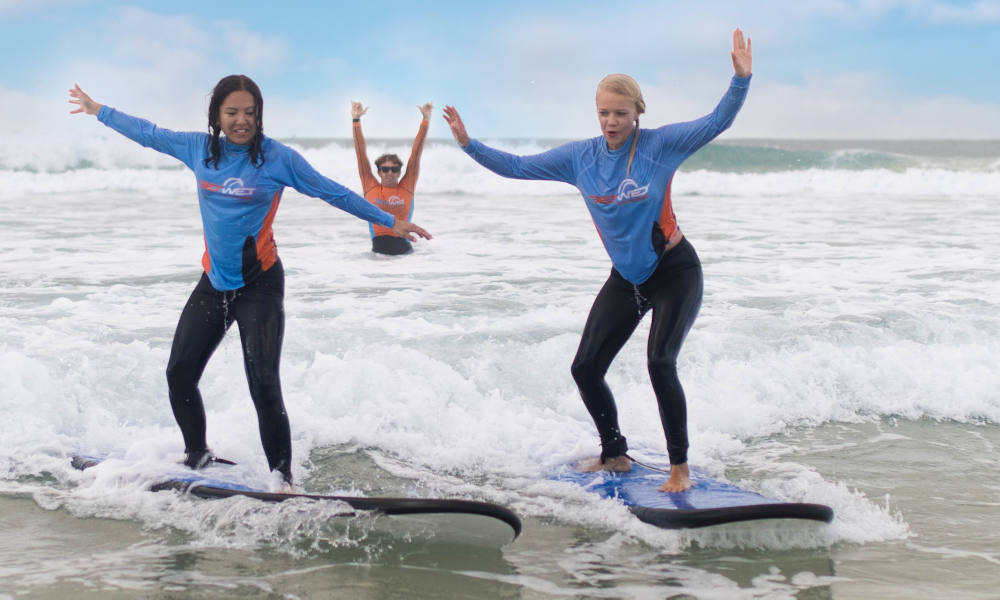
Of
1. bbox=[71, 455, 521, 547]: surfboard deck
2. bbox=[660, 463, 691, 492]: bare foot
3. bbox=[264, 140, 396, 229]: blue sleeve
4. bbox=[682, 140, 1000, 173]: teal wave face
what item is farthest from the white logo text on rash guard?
bbox=[682, 140, 1000, 173]: teal wave face

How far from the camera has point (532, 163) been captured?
4824 millimetres

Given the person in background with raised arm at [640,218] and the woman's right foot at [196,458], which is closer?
the person in background with raised arm at [640,218]

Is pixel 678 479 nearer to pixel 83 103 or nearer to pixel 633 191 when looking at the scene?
pixel 633 191

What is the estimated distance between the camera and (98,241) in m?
13.3

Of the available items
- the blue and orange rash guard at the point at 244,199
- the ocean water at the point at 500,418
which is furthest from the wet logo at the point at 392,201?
the blue and orange rash guard at the point at 244,199

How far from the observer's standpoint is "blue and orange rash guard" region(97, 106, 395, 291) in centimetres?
429

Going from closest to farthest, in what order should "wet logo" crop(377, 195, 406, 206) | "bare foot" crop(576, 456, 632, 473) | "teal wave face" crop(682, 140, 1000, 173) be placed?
1. "bare foot" crop(576, 456, 632, 473)
2. "wet logo" crop(377, 195, 406, 206)
3. "teal wave face" crop(682, 140, 1000, 173)

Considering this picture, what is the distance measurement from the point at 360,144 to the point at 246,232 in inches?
226

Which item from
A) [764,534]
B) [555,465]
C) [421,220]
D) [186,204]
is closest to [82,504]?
[555,465]

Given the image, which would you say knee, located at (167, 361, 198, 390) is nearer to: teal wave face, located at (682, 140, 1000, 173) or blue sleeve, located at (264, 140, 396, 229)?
blue sleeve, located at (264, 140, 396, 229)

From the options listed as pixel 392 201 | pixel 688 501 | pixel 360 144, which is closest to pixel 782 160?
pixel 392 201

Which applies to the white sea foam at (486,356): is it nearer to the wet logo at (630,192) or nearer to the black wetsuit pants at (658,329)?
the black wetsuit pants at (658,329)

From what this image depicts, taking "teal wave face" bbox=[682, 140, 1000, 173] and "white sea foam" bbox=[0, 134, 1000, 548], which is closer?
"white sea foam" bbox=[0, 134, 1000, 548]

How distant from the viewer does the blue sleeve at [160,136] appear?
441 centimetres
